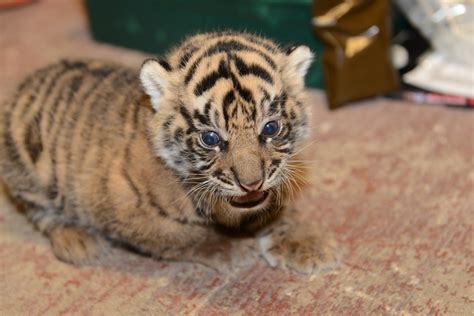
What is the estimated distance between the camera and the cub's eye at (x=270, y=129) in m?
1.55

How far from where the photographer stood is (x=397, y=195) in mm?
2076

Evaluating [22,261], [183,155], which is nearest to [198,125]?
[183,155]

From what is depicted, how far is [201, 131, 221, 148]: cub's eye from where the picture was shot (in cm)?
154

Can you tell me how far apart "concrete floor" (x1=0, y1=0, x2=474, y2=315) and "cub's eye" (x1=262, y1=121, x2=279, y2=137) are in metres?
0.44

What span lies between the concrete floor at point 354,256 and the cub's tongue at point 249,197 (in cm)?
25

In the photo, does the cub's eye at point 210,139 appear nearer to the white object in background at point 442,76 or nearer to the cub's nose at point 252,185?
the cub's nose at point 252,185

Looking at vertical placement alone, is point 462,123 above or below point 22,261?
above

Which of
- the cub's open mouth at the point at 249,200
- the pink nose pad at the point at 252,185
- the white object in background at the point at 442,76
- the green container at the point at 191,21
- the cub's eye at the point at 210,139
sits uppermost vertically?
the green container at the point at 191,21

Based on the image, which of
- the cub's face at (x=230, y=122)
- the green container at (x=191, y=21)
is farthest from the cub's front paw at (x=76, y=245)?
the green container at (x=191, y=21)

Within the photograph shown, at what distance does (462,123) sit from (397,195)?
58cm

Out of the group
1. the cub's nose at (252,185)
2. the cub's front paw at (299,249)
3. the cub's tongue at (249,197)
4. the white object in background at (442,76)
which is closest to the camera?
the cub's nose at (252,185)

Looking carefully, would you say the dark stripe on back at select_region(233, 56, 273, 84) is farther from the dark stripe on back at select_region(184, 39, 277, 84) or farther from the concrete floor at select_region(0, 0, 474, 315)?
the concrete floor at select_region(0, 0, 474, 315)

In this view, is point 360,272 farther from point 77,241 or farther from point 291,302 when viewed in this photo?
point 77,241

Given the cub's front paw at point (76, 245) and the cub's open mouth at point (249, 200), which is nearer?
the cub's open mouth at point (249, 200)
